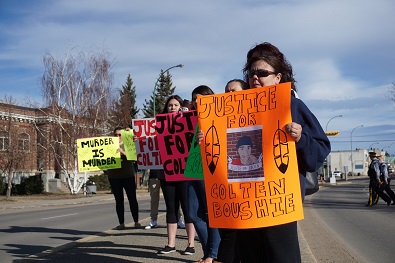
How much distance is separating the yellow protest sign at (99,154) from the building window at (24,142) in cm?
2637

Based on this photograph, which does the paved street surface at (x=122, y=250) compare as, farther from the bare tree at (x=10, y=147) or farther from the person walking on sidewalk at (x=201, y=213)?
the bare tree at (x=10, y=147)

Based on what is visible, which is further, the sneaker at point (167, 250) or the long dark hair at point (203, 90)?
the sneaker at point (167, 250)

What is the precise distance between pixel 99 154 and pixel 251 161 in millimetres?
6606

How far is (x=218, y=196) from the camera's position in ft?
10.0

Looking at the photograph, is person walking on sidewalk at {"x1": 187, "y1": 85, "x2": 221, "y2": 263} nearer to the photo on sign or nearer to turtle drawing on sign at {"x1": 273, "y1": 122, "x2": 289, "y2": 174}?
the photo on sign

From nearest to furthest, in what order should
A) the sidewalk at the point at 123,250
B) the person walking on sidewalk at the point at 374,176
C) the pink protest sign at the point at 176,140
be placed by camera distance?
the pink protest sign at the point at 176,140 → the sidewalk at the point at 123,250 → the person walking on sidewalk at the point at 374,176

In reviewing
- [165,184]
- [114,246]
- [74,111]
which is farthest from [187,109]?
[74,111]

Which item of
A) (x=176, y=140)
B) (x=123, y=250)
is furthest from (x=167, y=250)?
(x=176, y=140)

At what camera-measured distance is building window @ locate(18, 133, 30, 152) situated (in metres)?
34.6

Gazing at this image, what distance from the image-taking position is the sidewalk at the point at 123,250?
603 cm

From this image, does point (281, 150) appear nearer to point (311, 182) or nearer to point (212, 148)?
point (311, 182)

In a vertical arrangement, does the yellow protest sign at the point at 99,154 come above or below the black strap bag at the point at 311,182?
above

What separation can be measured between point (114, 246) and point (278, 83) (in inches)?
190

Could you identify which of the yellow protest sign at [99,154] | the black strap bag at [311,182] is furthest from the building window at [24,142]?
the black strap bag at [311,182]
